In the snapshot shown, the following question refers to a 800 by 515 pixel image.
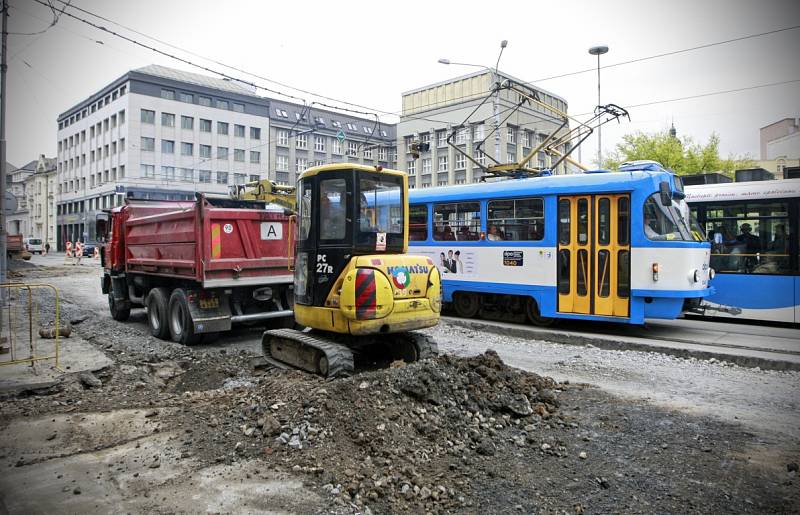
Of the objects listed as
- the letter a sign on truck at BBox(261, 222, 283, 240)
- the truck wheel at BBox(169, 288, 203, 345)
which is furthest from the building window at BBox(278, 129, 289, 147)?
the truck wheel at BBox(169, 288, 203, 345)

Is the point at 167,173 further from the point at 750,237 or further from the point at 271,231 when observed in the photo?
the point at 750,237

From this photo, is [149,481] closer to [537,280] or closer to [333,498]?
[333,498]

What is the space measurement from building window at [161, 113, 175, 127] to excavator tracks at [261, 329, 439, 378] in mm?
52452

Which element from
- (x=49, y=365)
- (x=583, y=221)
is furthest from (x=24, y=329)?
(x=583, y=221)

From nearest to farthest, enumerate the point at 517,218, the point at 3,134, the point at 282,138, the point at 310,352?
the point at 310,352 < the point at 3,134 < the point at 517,218 < the point at 282,138

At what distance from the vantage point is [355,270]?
21.7ft

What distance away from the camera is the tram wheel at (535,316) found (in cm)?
1213

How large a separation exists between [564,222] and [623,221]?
3.91 feet

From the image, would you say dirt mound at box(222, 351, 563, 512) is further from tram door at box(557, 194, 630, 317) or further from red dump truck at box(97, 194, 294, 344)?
tram door at box(557, 194, 630, 317)

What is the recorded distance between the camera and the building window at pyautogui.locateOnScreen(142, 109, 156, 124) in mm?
52406

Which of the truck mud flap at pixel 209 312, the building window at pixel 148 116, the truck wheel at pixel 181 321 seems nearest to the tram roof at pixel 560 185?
the truck mud flap at pixel 209 312

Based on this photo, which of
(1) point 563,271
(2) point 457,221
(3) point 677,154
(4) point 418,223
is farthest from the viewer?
(3) point 677,154

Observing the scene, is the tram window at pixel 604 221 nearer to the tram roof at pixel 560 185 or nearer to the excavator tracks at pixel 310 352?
the tram roof at pixel 560 185

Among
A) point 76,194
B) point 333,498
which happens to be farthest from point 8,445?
point 76,194
